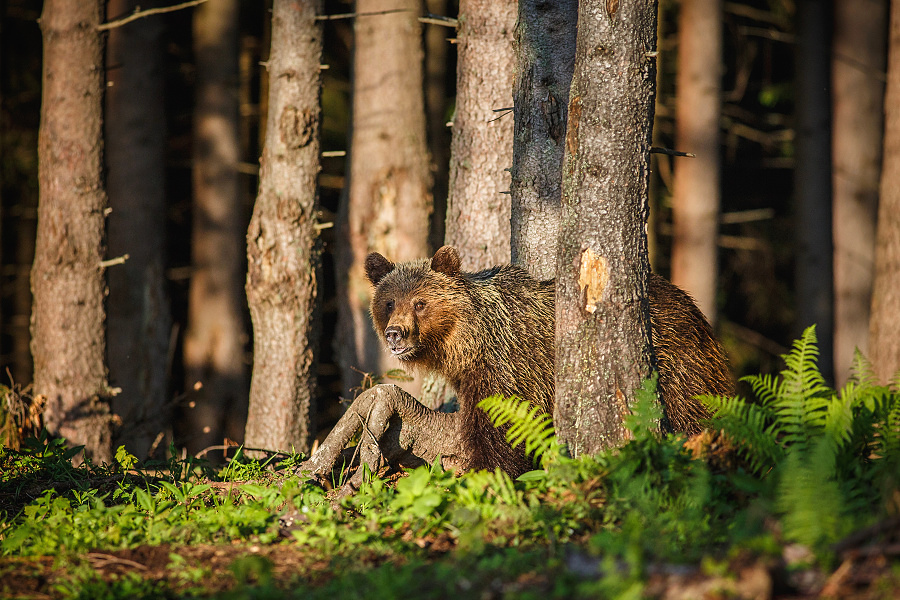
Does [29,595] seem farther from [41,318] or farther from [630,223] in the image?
[41,318]

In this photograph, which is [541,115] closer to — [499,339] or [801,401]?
[499,339]

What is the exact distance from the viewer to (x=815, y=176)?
43.9 ft

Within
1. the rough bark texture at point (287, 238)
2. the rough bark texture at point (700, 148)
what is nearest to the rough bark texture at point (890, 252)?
the rough bark texture at point (700, 148)

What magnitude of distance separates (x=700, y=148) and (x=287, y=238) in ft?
25.2

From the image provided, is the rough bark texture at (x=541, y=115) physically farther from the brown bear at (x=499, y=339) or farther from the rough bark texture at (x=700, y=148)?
the rough bark texture at (x=700, y=148)

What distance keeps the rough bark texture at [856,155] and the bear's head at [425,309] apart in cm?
919

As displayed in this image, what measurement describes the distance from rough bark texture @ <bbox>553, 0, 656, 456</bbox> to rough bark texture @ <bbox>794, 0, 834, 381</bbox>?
9602mm

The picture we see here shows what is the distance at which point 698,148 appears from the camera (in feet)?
42.5

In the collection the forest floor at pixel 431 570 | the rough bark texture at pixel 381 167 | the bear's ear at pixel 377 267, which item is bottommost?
the forest floor at pixel 431 570

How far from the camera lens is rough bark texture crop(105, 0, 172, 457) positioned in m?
12.3

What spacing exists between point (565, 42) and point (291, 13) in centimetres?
312

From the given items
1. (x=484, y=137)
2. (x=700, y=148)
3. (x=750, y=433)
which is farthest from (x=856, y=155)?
(x=750, y=433)

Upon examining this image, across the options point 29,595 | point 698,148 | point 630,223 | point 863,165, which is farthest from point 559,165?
point 863,165

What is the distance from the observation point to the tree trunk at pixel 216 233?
1306 centimetres
